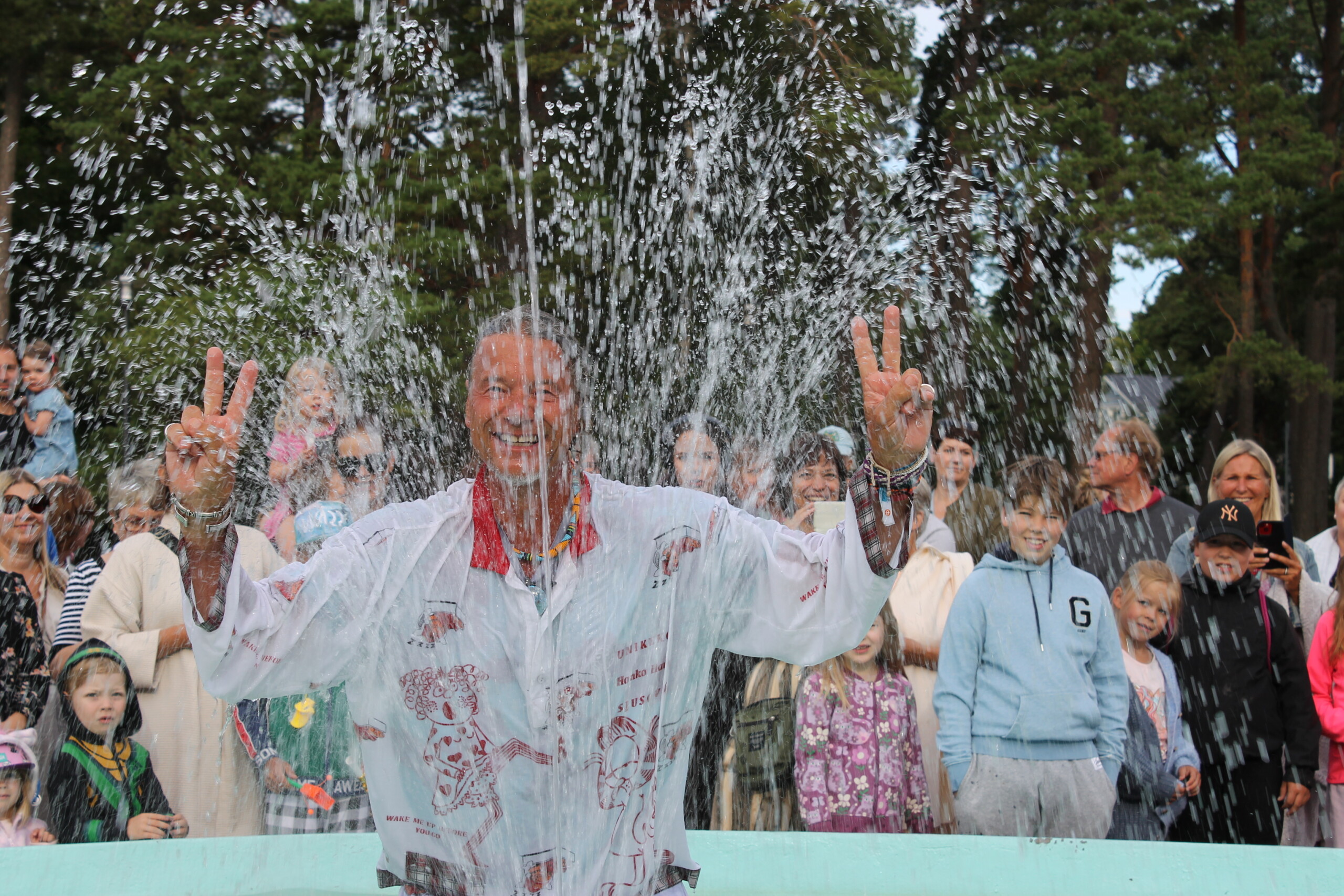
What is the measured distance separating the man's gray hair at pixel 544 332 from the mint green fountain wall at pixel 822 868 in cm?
171

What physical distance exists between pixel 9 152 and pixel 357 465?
51.7 ft

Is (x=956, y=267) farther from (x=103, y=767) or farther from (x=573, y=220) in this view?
(x=103, y=767)

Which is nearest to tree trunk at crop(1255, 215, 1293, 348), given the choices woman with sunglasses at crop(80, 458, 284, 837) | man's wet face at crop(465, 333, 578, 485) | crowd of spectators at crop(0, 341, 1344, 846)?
crowd of spectators at crop(0, 341, 1344, 846)

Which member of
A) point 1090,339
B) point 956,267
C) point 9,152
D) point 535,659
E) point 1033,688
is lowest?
point 1033,688

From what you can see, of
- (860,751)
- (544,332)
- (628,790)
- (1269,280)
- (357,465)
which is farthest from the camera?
(1269,280)

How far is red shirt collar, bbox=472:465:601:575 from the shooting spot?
8.58 ft

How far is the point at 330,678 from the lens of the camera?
2.61m

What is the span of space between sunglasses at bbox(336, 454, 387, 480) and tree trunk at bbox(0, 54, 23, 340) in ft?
43.6

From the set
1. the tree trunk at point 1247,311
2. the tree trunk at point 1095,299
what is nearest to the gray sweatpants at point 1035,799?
the tree trunk at point 1095,299

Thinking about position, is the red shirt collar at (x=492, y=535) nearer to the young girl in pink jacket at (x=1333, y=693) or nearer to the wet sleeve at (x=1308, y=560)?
the young girl in pink jacket at (x=1333, y=693)

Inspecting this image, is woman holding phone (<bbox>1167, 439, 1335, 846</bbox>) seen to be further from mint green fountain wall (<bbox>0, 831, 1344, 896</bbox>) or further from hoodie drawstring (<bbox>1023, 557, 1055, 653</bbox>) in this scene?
mint green fountain wall (<bbox>0, 831, 1344, 896</bbox>)

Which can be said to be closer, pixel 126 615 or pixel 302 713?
pixel 302 713

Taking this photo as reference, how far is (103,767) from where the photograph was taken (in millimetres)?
4285

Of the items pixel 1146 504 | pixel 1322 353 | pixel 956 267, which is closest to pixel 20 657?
pixel 1146 504
